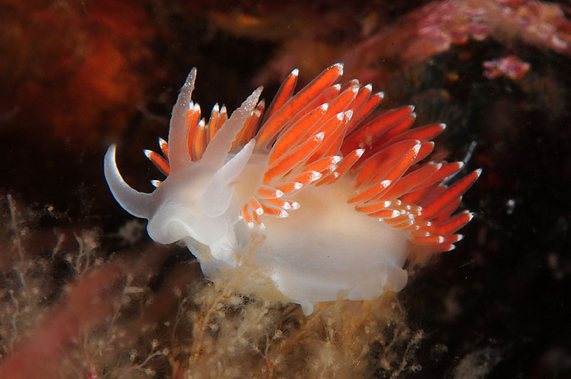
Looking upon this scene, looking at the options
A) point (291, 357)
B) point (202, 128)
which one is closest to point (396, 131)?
point (202, 128)

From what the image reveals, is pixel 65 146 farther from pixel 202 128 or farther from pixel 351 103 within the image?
pixel 351 103

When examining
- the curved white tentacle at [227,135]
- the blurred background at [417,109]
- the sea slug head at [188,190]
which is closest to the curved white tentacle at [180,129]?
the sea slug head at [188,190]

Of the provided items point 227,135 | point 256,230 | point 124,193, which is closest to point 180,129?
point 227,135

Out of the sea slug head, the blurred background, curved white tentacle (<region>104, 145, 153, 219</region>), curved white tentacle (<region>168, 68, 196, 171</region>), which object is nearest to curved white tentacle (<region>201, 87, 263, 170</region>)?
the sea slug head

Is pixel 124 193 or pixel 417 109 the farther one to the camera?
pixel 417 109

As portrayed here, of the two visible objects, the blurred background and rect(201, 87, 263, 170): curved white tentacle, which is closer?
rect(201, 87, 263, 170): curved white tentacle

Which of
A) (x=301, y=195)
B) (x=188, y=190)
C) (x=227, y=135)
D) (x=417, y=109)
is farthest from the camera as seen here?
(x=417, y=109)

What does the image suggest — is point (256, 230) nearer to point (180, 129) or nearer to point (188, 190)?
point (188, 190)

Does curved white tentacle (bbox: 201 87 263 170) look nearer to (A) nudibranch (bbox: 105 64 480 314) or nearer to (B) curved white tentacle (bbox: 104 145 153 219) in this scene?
(A) nudibranch (bbox: 105 64 480 314)
